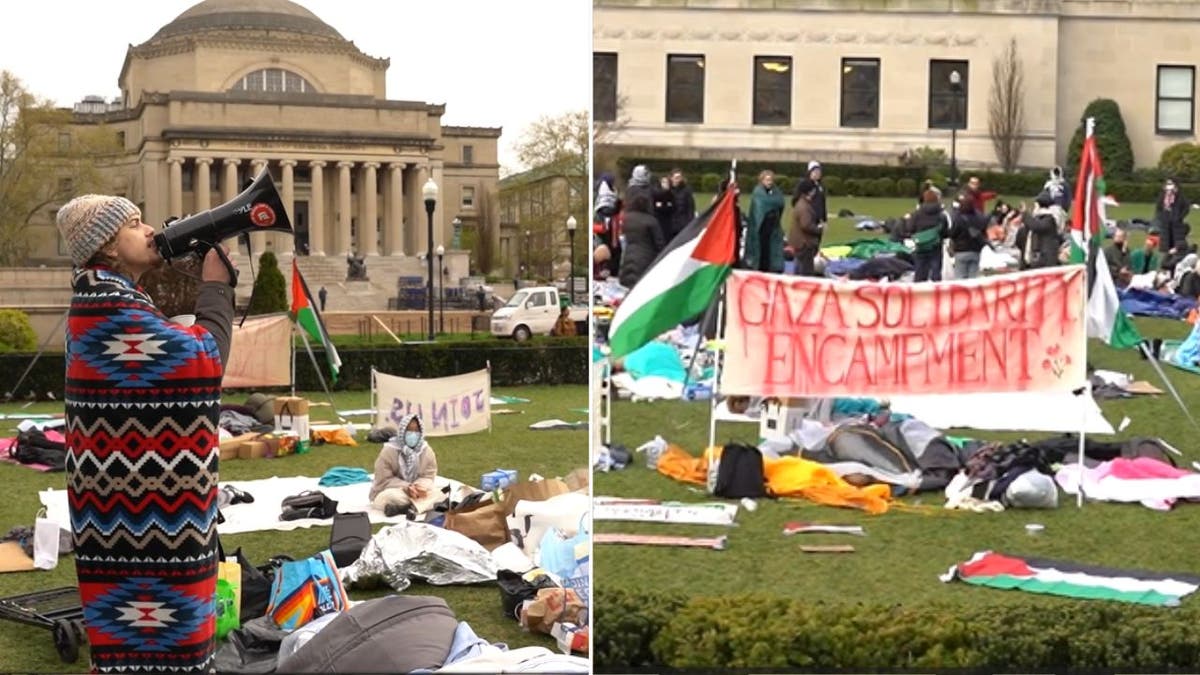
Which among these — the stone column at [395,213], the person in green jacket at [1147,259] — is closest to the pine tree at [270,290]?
the person in green jacket at [1147,259]

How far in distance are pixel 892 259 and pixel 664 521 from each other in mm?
9324

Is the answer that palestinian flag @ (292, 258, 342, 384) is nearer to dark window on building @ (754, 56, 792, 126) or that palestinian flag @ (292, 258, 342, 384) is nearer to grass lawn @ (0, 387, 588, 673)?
grass lawn @ (0, 387, 588, 673)

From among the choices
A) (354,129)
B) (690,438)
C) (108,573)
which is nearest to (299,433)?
(690,438)

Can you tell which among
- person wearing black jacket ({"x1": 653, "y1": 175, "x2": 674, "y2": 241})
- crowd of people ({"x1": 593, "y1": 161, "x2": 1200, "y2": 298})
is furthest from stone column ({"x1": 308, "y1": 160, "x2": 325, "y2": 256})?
person wearing black jacket ({"x1": 653, "y1": 175, "x2": 674, "y2": 241})

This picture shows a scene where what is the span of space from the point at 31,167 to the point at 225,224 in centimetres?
3488

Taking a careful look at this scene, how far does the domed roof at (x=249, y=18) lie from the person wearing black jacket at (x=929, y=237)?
39152mm

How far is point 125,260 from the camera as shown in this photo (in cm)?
355

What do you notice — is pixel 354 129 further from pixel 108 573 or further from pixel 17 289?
pixel 108 573

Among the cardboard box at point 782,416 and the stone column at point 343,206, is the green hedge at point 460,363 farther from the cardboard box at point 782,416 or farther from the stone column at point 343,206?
the stone column at point 343,206

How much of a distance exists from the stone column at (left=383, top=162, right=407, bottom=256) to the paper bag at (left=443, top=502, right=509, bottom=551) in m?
45.8

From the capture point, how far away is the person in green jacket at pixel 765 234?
14.8 metres

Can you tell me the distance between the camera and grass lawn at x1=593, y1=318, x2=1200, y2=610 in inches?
255

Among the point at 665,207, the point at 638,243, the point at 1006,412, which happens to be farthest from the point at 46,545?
the point at 665,207

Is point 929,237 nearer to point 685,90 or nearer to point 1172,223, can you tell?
point 1172,223
